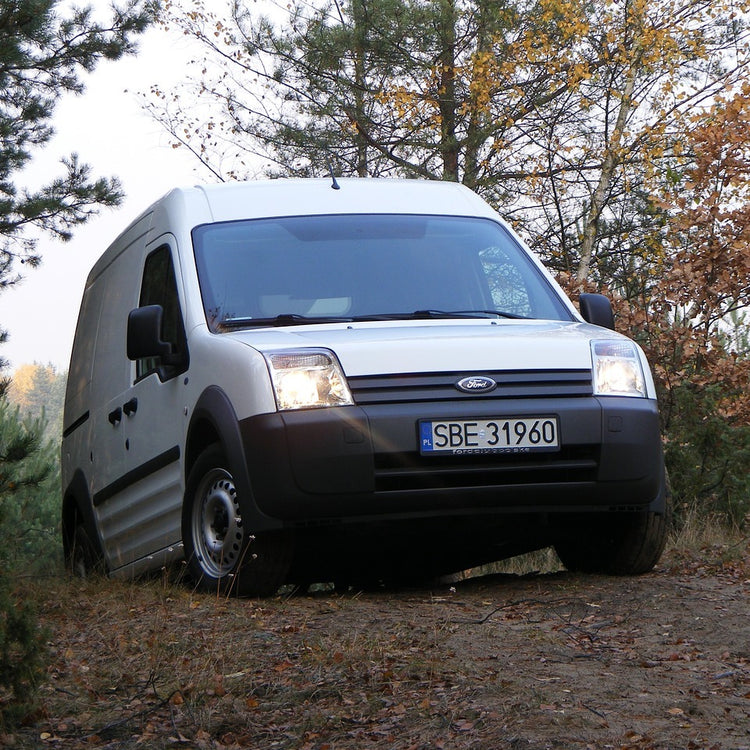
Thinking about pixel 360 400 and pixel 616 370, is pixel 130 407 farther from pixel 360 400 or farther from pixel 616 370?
pixel 616 370

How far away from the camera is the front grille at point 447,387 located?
5480 mm

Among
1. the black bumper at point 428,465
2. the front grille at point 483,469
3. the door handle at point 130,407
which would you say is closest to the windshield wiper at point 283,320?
the black bumper at point 428,465

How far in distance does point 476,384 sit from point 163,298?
214 centimetres

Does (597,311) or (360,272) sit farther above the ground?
(360,272)

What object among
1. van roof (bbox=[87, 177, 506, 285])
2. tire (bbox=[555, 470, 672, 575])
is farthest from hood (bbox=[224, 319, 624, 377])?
van roof (bbox=[87, 177, 506, 285])

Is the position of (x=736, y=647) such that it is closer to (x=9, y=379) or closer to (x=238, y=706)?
(x=238, y=706)

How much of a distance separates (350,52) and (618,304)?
7.87m

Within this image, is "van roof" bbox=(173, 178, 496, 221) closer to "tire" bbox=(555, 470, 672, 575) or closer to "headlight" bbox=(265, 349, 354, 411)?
"headlight" bbox=(265, 349, 354, 411)

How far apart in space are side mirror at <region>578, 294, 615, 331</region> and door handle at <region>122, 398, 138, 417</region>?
7.95 feet

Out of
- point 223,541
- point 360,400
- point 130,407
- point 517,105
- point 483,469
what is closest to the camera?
point 360,400

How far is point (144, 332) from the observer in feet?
20.6

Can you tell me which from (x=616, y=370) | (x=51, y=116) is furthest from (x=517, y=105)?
(x=616, y=370)

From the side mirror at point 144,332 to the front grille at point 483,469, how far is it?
4.72 feet

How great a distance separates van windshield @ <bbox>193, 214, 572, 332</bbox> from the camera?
20.8 feet
